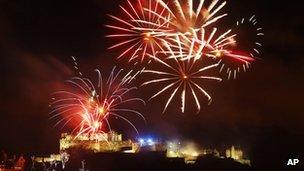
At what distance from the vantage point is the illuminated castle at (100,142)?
2674 inches

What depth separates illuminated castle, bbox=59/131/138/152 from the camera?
67919 millimetres

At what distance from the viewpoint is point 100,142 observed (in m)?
68.8

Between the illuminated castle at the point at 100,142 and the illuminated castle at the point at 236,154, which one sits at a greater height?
the illuminated castle at the point at 100,142

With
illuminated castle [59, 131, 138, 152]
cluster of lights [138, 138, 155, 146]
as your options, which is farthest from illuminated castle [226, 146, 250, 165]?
illuminated castle [59, 131, 138, 152]

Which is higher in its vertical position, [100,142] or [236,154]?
[100,142]

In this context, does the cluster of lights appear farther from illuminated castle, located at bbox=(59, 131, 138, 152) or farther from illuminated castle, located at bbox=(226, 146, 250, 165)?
illuminated castle, located at bbox=(226, 146, 250, 165)

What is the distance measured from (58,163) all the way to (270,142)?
38370 millimetres

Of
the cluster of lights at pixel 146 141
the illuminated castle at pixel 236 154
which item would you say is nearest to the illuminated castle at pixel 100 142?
the cluster of lights at pixel 146 141

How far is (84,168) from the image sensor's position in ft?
202

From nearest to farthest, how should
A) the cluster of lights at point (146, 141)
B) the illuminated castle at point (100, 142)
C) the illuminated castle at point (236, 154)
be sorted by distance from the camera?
1. the illuminated castle at point (100, 142)
2. the cluster of lights at point (146, 141)
3. the illuminated castle at point (236, 154)

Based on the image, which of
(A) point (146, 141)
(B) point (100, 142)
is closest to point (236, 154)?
(A) point (146, 141)

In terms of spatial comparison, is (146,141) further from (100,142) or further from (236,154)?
(236,154)

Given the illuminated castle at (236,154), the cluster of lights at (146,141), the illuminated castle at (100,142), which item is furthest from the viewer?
the illuminated castle at (236,154)

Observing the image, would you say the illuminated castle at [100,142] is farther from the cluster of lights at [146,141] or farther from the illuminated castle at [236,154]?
the illuminated castle at [236,154]
